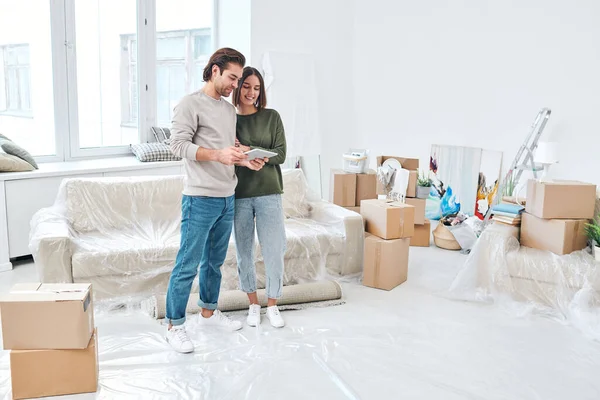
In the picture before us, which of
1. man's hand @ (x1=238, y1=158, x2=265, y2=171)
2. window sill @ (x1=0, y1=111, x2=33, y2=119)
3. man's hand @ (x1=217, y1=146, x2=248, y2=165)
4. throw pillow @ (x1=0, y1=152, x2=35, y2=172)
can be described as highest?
window sill @ (x1=0, y1=111, x2=33, y2=119)

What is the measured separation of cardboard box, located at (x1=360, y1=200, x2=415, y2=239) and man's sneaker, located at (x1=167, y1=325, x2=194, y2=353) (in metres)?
1.44

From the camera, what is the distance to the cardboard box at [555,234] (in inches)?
131

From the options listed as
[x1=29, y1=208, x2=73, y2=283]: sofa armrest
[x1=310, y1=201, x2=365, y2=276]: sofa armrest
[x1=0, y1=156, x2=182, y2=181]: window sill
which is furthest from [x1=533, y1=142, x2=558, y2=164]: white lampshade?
[x1=29, y1=208, x2=73, y2=283]: sofa armrest

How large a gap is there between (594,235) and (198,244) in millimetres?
2259

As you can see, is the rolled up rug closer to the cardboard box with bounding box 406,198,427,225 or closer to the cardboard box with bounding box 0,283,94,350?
the cardboard box with bounding box 0,283,94,350

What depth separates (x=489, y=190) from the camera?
5117 mm

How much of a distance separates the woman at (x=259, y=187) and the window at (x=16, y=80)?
2.45 meters

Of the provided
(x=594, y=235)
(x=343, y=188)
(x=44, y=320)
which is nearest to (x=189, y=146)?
(x=44, y=320)

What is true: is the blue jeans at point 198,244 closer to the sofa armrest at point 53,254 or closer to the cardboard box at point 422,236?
the sofa armrest at point 53,254

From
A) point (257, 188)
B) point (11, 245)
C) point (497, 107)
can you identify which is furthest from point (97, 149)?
point (497, 107)

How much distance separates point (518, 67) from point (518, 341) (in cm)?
265

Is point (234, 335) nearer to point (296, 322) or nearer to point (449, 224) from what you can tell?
point (296, 322)

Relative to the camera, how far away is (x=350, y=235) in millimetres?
3719

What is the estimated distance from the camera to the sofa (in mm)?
3088
